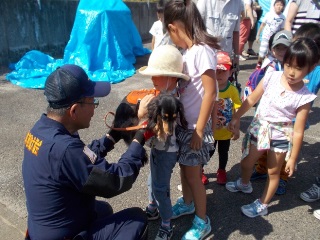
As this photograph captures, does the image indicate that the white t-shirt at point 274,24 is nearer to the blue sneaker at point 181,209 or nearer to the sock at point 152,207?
the blue sneaker at point 181,209

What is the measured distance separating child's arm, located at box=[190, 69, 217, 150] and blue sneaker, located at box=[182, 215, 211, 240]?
64 centimetres

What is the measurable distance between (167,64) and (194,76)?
21 centimetres

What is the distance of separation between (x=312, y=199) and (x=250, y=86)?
115 centimetres

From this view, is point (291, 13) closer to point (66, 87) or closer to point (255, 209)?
point (255, 209)

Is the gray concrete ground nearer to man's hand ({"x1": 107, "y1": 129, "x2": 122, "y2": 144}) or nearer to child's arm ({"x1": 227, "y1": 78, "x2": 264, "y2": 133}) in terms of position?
child's arm ({"x1": 227, "y1": 78, "x2": 264, "y2": 133})

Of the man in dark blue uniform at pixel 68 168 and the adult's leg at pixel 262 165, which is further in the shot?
the adult's leg at pixel 262 165

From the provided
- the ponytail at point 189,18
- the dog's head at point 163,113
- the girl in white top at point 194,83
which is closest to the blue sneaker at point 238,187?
the girl in white top at point 194,83

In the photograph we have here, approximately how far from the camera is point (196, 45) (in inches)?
78.4

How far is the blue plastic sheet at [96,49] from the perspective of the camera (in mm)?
6457

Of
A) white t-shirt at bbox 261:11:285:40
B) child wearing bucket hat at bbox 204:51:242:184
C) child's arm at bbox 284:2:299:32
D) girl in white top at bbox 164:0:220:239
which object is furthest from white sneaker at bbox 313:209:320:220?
white t-shirt at bbox 261:11:285:40

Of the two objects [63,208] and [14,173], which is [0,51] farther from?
[63,208]

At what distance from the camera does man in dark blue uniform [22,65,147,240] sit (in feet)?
5.33

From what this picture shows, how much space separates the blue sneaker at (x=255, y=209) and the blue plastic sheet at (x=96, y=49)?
4198 millimetres

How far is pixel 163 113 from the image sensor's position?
1.80 meters
